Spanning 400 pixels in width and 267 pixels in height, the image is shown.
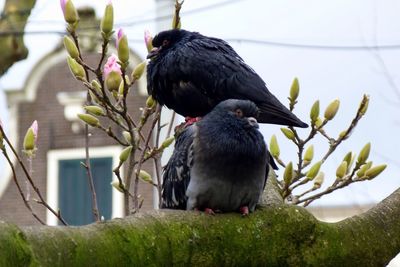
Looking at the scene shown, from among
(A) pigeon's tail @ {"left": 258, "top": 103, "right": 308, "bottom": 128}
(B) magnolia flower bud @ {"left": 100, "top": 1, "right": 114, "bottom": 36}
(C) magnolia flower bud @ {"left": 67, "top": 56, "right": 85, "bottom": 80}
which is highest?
(B) magnolia flower bud @ {"left": 100, "top": 1, "right": 114, "bottom": 36}

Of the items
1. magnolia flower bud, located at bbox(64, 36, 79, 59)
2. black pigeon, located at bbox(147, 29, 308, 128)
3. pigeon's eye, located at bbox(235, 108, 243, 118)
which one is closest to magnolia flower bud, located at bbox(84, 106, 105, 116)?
magnolia flower bud, located at bbox(64, 36, 79, 59)

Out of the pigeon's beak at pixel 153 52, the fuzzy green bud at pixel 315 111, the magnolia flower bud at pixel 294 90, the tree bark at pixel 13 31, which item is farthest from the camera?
the tree bark at pixel 13 31

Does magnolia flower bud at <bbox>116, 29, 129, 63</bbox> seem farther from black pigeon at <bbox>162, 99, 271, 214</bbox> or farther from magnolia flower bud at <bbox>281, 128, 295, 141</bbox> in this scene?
magnolia flower bud at <bbox>281, 128, 295, 141</bbox>

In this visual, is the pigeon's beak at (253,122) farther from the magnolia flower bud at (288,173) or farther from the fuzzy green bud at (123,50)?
the fuzzy green bud at (123,50)

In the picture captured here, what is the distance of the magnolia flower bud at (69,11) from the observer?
497 cm

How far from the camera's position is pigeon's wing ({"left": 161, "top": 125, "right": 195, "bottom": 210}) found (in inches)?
Answer: 193

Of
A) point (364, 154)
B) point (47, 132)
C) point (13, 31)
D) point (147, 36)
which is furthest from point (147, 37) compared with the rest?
point (47, 132)

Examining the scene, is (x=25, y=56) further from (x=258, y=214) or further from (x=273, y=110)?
(x=258, y=214)

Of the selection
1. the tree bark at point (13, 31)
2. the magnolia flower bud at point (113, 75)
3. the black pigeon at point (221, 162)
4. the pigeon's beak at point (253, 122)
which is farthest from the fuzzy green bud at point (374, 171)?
the tree bark at point (13, 31)

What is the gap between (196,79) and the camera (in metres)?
5.95

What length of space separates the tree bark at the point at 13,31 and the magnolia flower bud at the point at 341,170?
149 inches

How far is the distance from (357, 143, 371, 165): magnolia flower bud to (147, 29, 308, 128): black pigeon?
67cm

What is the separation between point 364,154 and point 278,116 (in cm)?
55

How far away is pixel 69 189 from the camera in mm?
16594
